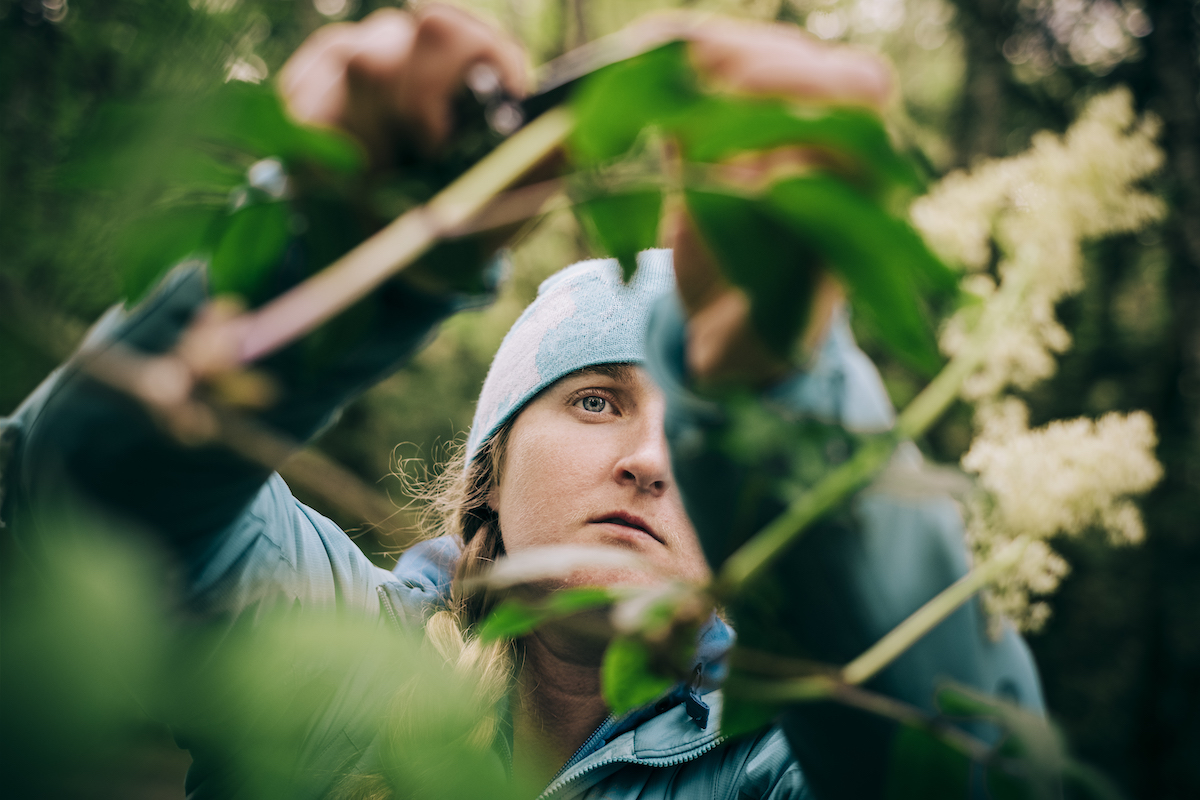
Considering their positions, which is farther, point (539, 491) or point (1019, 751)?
point (539, 491)

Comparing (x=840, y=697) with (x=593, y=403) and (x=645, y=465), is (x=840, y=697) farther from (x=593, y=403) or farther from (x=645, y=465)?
(x=593, y=403)

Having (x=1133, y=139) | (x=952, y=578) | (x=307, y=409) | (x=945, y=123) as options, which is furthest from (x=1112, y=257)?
(x=307, y=409)

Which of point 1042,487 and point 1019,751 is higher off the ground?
point 1042,487

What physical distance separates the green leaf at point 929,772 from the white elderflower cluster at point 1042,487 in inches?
5.1

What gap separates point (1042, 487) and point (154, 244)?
0.52 m

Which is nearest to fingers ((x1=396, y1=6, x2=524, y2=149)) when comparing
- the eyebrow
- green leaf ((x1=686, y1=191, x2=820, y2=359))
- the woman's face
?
green leaf ((x1=686, y1=191, x2=820, y2=359))

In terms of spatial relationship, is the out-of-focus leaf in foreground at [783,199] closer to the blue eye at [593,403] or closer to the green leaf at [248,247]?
the green leaf at [248,247]

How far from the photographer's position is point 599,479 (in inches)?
31.8

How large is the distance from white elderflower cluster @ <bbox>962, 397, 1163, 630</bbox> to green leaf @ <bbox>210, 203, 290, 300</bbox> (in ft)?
1.10

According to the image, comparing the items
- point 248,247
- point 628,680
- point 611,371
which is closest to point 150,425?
point 248,247

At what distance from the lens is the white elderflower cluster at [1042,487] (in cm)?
40

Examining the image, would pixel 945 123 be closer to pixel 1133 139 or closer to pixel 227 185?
pixel 1133 139

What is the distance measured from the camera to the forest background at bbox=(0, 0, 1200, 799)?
0.22 metres

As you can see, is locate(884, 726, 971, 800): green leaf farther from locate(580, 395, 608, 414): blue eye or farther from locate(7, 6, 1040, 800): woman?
locate(580, 395, 608, 414): blue eye
